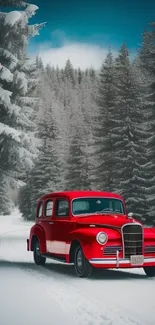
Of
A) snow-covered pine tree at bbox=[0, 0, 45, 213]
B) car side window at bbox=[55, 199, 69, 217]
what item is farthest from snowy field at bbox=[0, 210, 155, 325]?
snow-covered pine tree at bbox=[0, 0, 45, 213]

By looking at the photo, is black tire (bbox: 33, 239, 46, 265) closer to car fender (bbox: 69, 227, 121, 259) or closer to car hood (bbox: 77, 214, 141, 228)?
car hood (bbox: 77, 214, 141, 228)

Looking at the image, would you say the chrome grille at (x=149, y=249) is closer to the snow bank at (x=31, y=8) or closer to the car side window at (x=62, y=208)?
the car side window at (x=62, y=208)

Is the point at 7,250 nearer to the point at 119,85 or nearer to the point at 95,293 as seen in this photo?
the point at 95,293

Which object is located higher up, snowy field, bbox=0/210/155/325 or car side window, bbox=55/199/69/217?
car side window, bbox=55/199/69/217

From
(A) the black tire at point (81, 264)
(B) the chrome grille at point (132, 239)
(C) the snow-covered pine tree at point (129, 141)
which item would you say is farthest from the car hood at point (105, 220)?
(C) the snow-covered pine tree at point (129, 141)

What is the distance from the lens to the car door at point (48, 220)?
1242 cm

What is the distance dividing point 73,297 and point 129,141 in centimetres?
2740

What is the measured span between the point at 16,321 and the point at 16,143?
17515mm

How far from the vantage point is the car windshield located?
11.9 metres

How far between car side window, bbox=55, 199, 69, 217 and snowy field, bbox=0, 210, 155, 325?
1.41m

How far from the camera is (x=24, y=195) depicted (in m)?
58.2

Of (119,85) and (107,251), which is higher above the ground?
(119,85)

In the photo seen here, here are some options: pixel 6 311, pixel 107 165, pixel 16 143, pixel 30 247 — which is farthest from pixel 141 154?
pixel 6 311

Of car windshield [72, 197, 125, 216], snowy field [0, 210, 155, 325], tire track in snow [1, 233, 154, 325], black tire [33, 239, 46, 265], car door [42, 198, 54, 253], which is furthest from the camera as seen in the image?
black tire [33, 239, 46, 265]
